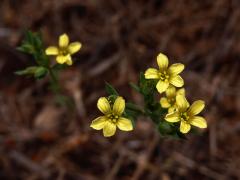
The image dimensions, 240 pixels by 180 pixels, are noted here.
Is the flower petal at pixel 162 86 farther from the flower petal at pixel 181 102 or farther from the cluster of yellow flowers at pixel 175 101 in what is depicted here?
the flower petal at pixel 181 102

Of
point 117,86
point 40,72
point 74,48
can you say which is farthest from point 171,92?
point 117,86

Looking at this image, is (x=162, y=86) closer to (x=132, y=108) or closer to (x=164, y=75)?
(x=164, y=75)

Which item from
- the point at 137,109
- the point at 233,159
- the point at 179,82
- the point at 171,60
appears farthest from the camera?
the point at 171,60

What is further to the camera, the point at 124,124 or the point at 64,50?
the point at 64,50

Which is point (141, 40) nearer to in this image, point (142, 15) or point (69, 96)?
point (142, 15)

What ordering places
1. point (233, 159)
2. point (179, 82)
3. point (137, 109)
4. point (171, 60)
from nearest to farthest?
point (179, 82), point (137, 109), point (233, 159), point (171, 60)

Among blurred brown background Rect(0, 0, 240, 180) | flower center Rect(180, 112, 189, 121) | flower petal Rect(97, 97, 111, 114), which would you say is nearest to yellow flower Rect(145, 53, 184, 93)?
flower center Rect(180, 112, 189, 121)

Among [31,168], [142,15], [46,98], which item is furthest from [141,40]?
[31,168]
